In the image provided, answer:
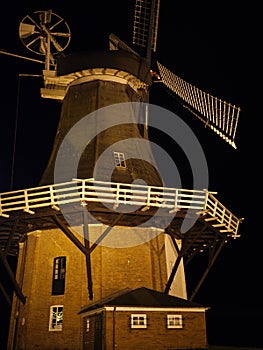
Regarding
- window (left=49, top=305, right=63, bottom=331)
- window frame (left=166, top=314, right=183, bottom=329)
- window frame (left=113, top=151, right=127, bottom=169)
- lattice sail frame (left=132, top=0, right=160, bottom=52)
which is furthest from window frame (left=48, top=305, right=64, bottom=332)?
lattice sail frame (left=132, top=0, right=160, bottom=52)

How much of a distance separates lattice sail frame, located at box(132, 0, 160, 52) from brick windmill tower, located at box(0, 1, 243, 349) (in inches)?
133

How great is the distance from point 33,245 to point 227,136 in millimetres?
10068

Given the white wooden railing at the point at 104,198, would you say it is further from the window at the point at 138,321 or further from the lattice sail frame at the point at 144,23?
the lattice sail frame at the point at 144,23

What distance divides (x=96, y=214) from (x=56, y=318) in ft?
14.2

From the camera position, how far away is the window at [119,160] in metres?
18.1

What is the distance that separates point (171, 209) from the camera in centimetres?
1652

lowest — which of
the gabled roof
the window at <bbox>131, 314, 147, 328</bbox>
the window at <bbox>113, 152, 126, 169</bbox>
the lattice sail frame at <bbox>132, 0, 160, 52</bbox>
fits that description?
the window at <bbox>131, 314, 147, 328</bbox>

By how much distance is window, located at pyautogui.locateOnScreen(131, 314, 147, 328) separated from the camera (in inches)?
582

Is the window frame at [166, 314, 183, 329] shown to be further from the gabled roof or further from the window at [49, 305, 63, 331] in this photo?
the window at [49, 305, 63, 331]

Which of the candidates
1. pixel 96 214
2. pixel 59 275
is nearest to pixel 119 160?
pixel 96 214

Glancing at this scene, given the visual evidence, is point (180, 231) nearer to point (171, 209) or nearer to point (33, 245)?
point (171, 209)

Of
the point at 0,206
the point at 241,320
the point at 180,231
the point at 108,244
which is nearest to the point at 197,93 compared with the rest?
the point at 180,231

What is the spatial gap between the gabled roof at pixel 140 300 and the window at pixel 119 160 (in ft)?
16.9

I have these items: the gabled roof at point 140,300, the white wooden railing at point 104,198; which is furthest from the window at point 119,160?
the gabled roof at point 140,300
